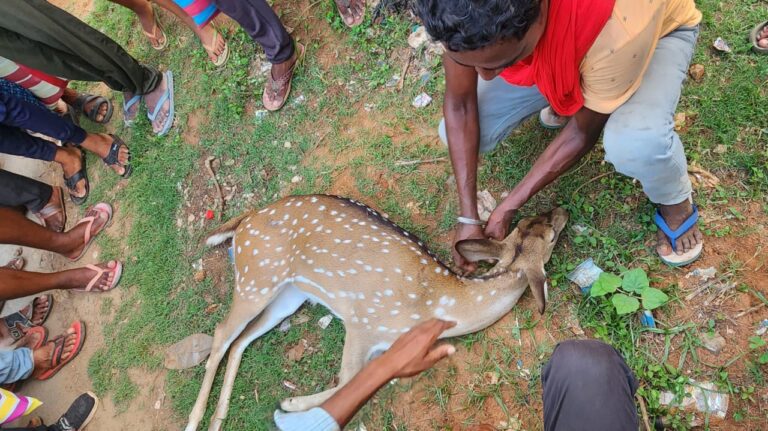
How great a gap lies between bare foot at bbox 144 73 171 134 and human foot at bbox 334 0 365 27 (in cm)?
182

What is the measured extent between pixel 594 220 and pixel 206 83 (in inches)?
138

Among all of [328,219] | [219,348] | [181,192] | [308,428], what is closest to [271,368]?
[219,348]

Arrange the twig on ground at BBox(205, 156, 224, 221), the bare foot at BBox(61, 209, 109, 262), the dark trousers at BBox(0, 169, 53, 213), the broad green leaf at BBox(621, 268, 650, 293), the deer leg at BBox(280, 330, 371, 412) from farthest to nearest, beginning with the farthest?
the bare foot at BBox(61, 209, 109, 262) → the dark trousers at BBox(0, 169, 53, 213) → the twig on ground at BBox(205, 156, 224, 221) → the deer leg at BBox(280, 330, 371, 412) → the broad green leaf at BBox(621, 268, 650, 293)

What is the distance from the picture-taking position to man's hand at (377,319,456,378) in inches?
95.7

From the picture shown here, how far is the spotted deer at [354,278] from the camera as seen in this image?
10.6 ft

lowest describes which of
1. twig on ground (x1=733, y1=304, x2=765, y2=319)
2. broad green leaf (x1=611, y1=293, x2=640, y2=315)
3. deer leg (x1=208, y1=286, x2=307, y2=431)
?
twig on ground (x1=733, y1=304, x2=765, y2=319)

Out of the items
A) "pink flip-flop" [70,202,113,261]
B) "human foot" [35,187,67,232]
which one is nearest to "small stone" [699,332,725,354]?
"pink flip-flop" [70,202,113,261]

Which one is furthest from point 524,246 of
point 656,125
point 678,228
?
point 656,125

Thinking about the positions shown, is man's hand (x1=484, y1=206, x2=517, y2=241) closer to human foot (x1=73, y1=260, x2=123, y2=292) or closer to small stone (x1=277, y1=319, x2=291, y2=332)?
small stone (x1=277, y1=319, x2=291, y2=332)

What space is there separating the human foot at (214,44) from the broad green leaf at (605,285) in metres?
3.67

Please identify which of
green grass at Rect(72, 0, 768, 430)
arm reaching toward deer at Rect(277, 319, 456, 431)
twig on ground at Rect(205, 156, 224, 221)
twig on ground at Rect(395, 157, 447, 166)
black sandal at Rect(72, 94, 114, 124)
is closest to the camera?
arm reaching toward deer at Rect(277, 319, 456, 431)

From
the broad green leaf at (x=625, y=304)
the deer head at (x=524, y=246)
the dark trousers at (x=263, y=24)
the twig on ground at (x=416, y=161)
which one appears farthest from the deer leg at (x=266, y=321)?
the broad green leaf at (x=625, y=304)

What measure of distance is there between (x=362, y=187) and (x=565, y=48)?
7.07ft

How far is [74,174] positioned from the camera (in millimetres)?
4945
